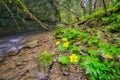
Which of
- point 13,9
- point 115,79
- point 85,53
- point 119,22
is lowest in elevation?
point 115,79

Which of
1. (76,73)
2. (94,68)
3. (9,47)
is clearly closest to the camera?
(94,68)

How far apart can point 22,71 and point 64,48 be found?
1.33 meters

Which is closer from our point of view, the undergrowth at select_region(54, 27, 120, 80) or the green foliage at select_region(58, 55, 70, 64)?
the undergrowth at select_region(54, 27, 120, 80)

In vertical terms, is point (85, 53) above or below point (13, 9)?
below

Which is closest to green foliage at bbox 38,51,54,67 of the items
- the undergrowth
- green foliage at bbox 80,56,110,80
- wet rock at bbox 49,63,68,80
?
wet rock at bbox 49,63,68,80

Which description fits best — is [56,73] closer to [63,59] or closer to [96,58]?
[63,59]

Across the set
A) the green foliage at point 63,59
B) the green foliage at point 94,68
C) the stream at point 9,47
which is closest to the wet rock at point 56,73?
the green foliage at point 63,59

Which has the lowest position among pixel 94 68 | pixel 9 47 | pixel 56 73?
pixel 9 47

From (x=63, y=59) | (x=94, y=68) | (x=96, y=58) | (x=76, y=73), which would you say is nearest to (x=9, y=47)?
(x=63, y=59)

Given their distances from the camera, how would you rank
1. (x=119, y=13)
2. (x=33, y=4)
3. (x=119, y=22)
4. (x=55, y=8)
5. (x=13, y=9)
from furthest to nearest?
(x=55, y=8) → (x=33, y=4) → (x=13, y=9) → (x=119, y=13) → (x=119, y=22)

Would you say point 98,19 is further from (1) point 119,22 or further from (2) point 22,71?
(2) point 22,71

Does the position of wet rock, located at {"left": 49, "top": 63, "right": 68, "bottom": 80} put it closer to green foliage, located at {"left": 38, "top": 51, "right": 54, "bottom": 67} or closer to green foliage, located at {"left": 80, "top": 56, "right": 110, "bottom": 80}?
green foliage, located at {"left": 38, "top": 51, "right": 54, "bottom": 67}

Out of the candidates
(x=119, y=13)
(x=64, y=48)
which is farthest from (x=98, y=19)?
(x=64, y=48)

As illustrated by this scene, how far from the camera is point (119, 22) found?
585cm
